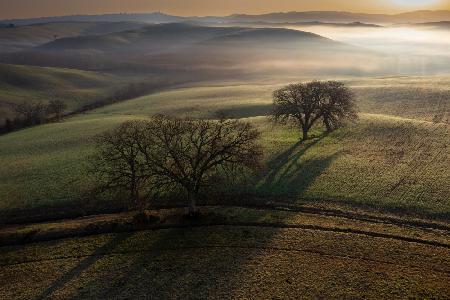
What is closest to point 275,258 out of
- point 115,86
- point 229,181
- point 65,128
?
point 229,181

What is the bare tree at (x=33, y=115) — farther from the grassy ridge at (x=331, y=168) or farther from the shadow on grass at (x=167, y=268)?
the shadow on grass at (x=167, y=268)

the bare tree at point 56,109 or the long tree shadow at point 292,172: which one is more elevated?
the bare tree at point 56,109

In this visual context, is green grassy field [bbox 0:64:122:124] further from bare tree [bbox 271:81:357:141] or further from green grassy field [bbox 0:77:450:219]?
bare tree [bbox 271:81:357:141]

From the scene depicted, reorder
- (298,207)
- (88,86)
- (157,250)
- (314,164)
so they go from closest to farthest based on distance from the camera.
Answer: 1. (157,250)
2. (298,207)
3. (314,164)
4. (88,86)

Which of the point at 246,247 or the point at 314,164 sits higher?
the point at 314,164

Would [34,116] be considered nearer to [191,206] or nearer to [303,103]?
[303,103]

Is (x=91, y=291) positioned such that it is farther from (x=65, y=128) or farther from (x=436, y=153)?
(x=65, y=128)

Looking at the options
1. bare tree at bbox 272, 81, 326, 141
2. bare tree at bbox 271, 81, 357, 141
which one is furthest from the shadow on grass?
bare tree at bbox 271, 81, 357, 141

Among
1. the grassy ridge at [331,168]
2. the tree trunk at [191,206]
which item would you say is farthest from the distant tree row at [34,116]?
the tree trunk at [191,206]
